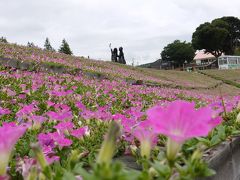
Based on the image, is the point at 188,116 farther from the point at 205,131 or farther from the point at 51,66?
the point at 51,66

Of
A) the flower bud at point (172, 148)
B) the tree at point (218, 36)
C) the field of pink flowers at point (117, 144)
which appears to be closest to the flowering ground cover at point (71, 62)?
the field of pink flowers at point (117, 144)

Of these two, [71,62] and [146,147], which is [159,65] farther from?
[146,147]

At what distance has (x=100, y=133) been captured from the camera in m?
2.97

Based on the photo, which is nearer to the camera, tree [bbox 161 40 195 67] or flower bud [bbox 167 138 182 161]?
flower bud [bbox 167 138 182 161]

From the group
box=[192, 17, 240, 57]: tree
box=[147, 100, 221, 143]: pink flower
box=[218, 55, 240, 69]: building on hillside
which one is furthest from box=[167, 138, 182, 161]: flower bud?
box=[192, 17, 240, 57]: tree

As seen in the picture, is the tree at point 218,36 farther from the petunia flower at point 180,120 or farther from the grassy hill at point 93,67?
the petunia flower at point 180,120

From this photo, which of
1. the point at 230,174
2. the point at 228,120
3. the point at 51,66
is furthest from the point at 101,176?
the point at 51,66

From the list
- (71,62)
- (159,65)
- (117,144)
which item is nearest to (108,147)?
(117,144)

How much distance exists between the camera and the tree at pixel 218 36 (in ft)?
235

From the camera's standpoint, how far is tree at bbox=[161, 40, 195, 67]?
79.6 meters

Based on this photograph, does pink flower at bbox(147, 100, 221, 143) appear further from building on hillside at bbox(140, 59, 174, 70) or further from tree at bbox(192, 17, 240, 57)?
tree at bbox(192, 17, 240, 57)

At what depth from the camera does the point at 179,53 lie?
7969cm

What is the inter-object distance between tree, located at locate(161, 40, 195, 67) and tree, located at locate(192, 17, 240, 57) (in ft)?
11.8

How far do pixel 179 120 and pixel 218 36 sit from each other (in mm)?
73058
